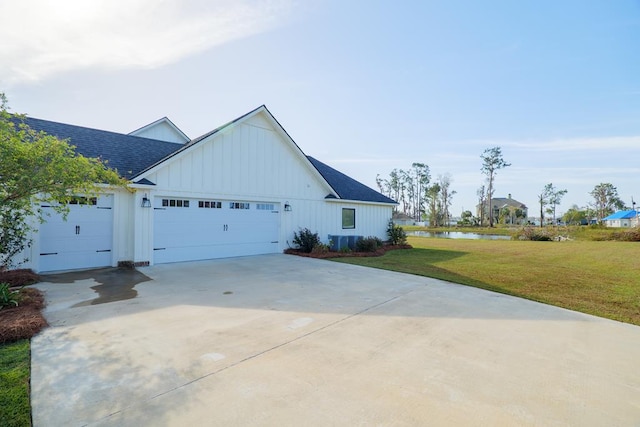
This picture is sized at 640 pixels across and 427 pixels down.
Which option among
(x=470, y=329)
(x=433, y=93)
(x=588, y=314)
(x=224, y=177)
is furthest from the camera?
(x=433, y=93)

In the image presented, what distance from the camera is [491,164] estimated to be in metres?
48.3

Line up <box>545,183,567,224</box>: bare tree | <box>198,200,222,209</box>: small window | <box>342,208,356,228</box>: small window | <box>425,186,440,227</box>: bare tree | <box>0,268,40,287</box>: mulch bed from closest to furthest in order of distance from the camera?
<box>0,268,40,287</box>: mulch bed < <box>198,200,222,209</box>: small window < <box>342,208,356,228</box>: small window < <box>425,186,440,227</box>: bare tree < <box>545,183,567,224</box>: bare tree

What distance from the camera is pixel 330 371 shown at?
3.05 metres

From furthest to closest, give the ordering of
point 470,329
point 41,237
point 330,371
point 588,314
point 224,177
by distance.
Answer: point 224,177 < point 41,237 < point 588,314 < point 470,329 < point 330,371

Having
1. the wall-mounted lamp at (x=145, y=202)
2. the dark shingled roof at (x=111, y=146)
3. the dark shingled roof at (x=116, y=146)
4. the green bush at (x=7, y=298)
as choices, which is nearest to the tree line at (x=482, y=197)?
the dark shingled roof at (x=116, y=146)

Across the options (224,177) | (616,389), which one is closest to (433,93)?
(224,177)

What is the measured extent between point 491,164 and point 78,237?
54209 mm

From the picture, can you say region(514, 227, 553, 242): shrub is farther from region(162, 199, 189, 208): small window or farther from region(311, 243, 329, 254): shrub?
region(162, 199, 189, 208): small window

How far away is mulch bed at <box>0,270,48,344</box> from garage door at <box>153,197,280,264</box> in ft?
13.0

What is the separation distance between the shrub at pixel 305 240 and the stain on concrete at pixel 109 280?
21.1 feet

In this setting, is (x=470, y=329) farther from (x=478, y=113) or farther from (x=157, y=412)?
(x=478, y=113)

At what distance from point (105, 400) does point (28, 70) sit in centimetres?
1125

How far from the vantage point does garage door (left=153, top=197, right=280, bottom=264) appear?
9.70 m

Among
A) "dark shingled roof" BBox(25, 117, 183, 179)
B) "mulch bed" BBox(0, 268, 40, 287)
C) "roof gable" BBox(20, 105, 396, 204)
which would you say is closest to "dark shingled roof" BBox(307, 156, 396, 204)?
"roof gable" BBox(20, 105, 396, 204)
